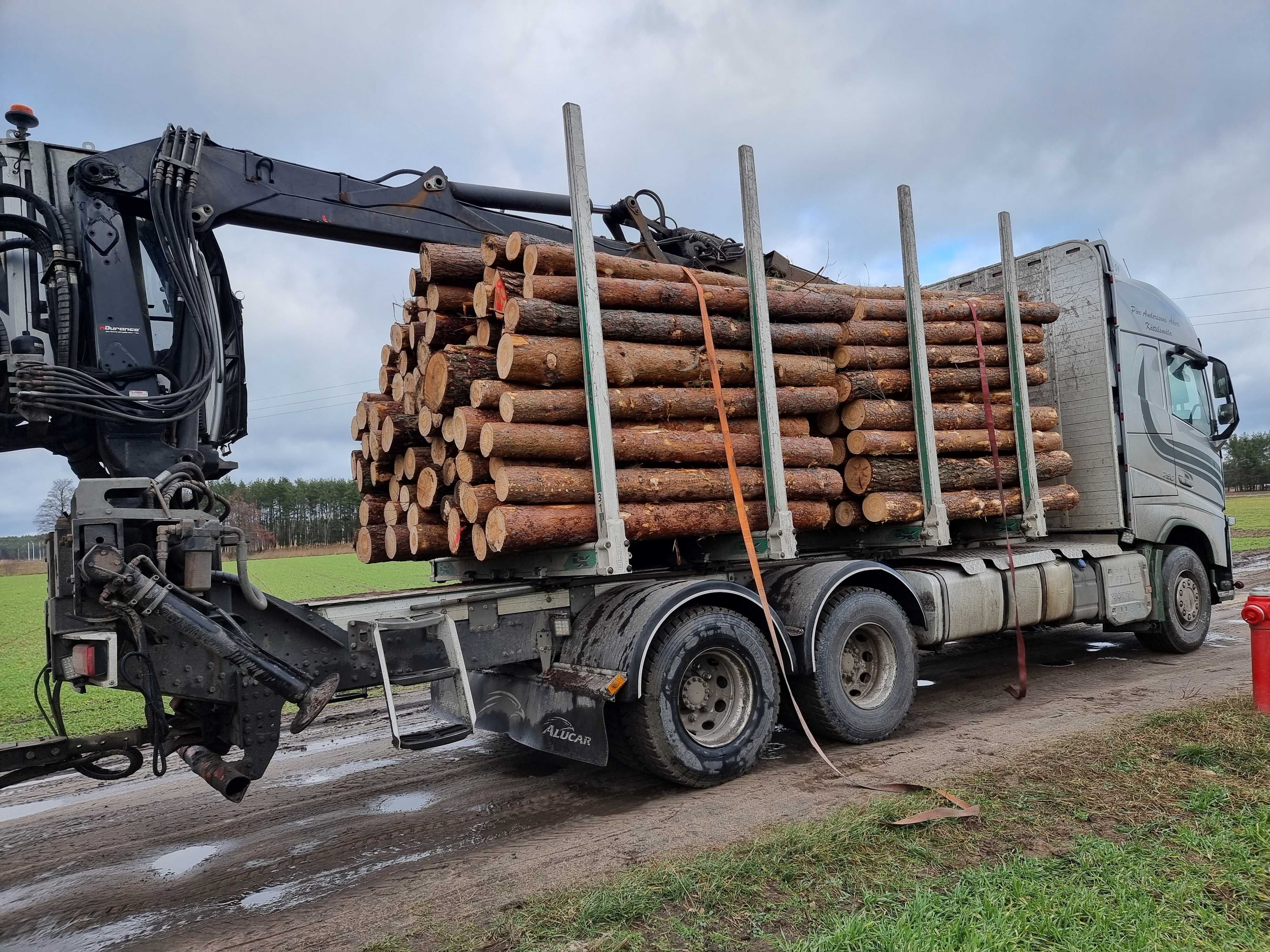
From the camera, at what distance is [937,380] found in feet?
27.2

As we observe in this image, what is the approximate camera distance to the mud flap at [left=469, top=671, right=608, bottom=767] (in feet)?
18.4

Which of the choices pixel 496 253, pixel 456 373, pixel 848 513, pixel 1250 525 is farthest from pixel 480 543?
pixel 1250 525

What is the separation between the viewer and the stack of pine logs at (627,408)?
6027 mm

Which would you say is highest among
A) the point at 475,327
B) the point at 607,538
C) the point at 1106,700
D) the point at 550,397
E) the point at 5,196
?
the point at 5,196

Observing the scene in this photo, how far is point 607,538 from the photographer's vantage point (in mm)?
5938

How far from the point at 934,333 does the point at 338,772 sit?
6581mm

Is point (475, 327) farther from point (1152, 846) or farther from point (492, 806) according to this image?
point (1152, 846)

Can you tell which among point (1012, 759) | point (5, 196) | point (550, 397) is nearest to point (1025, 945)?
point (1012, 759)

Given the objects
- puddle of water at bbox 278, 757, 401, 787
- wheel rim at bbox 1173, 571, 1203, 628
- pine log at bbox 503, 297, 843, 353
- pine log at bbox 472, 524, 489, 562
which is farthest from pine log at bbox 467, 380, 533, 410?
wheel rim at bbox 1173, 571, 1203, 628

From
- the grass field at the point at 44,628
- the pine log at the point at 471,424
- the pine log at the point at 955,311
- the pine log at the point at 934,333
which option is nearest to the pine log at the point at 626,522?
the pine log at the point at 471,424

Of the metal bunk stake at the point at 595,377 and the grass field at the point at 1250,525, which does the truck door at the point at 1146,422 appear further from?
the metal bunk stake at the point at 595,377

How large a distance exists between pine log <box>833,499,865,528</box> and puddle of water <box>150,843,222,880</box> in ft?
17.8

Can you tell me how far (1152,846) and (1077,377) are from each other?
22.1ft

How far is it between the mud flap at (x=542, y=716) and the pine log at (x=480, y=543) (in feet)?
2.89
